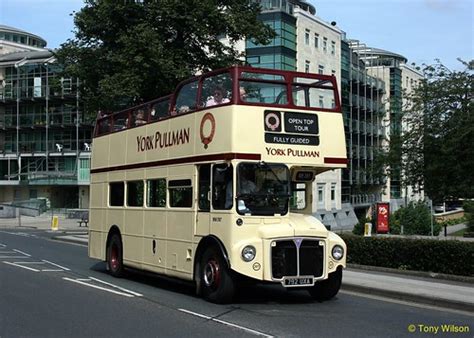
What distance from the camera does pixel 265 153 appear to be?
11281 millimetres

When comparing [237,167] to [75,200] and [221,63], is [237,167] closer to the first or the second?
[221,63]

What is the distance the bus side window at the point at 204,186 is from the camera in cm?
1176

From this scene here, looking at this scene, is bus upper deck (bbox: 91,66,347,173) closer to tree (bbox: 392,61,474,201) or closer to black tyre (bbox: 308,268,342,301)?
black tyre (bbox: 308,268,342,301)

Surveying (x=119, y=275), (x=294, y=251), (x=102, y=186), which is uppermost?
(x=102, y=186)

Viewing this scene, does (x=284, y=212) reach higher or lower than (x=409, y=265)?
higher

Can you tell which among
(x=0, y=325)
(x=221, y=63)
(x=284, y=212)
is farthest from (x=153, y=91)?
(x=0, y=325)

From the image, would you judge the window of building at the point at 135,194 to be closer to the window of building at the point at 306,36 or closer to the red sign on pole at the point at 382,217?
the red sign on pole at the point at 382,217

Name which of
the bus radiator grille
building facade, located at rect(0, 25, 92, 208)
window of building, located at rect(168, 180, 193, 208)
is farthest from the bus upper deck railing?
building facade, located at rect(0, 25, 92, 208)

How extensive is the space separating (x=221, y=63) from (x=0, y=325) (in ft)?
61.9

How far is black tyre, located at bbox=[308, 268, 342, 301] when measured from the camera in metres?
11.7

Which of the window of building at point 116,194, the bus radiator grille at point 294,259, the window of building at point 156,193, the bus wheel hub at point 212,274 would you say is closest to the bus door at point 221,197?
the bus wheel hub at point 212,274

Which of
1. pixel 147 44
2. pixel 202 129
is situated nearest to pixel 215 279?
pixel 202 129

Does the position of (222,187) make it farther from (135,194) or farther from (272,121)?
(135,194)

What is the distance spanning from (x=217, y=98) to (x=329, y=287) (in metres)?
4.25
